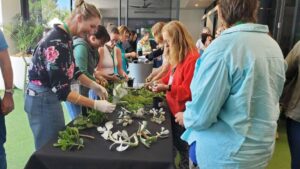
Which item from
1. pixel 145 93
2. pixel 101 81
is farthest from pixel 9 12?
pixel 145 93

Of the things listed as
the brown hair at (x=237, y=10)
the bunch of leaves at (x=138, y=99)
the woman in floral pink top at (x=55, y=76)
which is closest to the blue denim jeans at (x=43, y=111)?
the woman in floral pink top at (x=55, y=76)

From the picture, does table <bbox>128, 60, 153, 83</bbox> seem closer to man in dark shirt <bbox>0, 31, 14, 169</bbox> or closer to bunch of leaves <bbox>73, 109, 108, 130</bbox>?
man in dark shirt <bbox>0, 31, 14, 169</bbox>

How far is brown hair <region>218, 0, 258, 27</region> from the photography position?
100cm

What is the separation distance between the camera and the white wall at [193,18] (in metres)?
13.0

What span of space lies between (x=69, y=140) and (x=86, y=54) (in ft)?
3.44

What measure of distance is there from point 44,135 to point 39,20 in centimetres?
528

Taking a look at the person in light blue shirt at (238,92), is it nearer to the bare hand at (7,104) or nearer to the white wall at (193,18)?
the bare hand at (7,104)

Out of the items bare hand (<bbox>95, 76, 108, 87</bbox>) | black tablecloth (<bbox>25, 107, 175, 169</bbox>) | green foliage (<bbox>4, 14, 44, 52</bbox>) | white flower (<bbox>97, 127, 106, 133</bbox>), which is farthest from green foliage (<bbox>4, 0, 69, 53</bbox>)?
black tablecloth (<bbox>25, 107, 175, 169</bbox>)

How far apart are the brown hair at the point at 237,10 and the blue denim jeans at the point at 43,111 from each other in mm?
956

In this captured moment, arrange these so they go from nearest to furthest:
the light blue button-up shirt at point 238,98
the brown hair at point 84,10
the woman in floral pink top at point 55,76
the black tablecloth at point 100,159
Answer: the light blue button-up shirt at point 238,98 < the black tablecloth at point 100,159 < the woman in floral pink top at point 55,76 < the brown hair at point 84,10

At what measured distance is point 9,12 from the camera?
18.5 ft

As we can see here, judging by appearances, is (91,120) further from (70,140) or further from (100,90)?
(100,90)

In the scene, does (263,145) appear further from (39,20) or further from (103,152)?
(39,20)

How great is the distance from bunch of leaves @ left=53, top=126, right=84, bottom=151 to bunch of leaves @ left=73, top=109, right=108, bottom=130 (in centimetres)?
11
